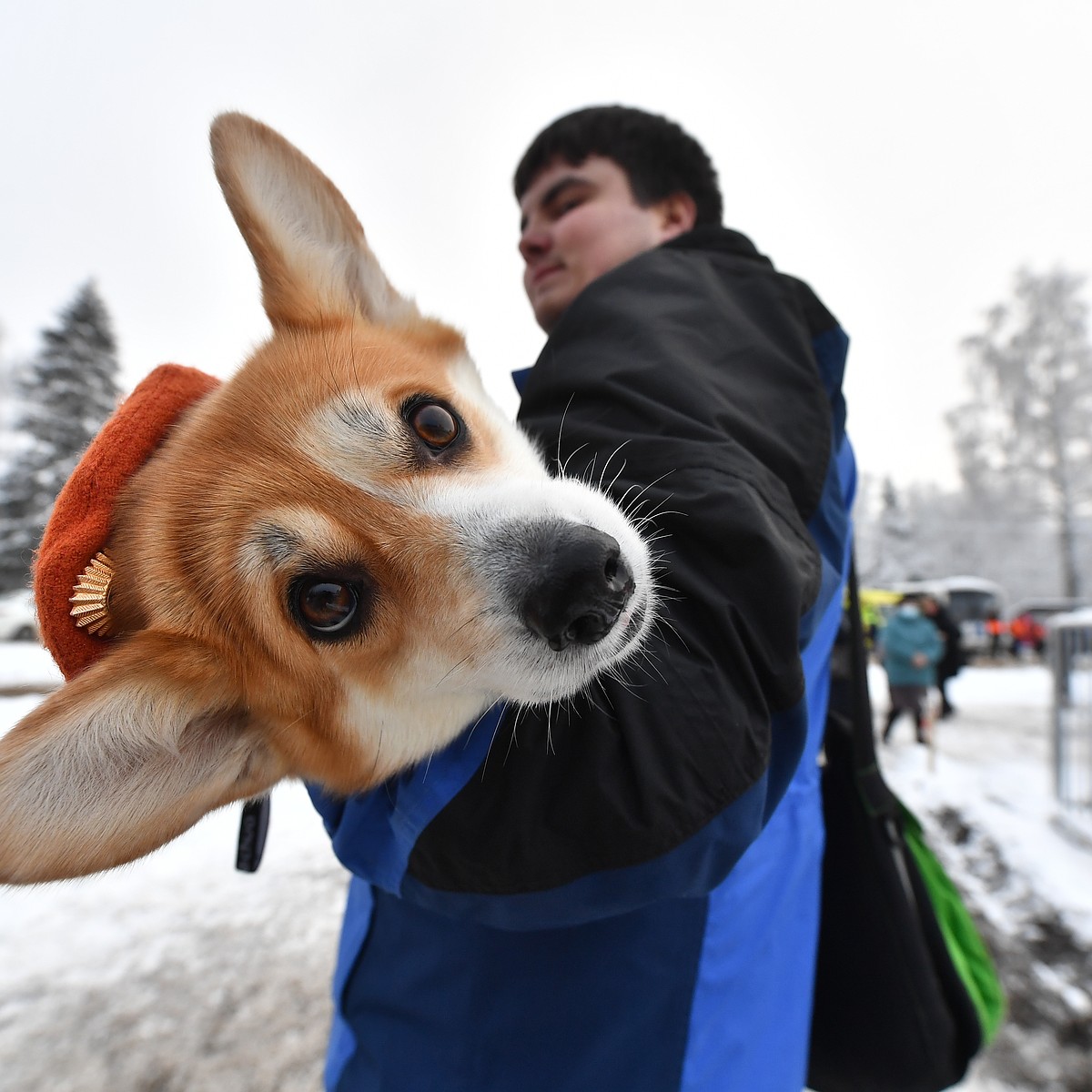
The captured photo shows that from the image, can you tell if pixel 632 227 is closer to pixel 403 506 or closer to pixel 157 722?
pixel 403 506

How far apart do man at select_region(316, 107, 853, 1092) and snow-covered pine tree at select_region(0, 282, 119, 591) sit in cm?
2334

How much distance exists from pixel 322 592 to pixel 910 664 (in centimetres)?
871

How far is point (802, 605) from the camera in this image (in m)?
1.08

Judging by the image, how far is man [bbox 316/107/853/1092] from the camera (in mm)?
967

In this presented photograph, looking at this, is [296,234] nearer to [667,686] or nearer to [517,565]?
[517,565]

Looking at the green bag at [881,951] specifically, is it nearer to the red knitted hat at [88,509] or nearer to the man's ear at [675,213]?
the man's ear at [675,213]

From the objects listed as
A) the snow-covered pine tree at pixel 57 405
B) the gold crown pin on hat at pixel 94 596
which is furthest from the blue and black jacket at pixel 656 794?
the snow-covered pine tree at pixel 57 405

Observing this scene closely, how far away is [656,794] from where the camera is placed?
3.03 feet

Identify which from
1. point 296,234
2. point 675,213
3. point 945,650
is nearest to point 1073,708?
point 945,650

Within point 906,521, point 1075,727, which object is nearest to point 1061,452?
point 906,521

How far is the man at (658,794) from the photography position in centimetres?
97

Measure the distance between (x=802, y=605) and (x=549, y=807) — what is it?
521 millimetres

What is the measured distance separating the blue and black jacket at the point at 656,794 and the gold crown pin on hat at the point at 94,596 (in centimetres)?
58

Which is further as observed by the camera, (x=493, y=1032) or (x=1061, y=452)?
(x=1061, y=452)
